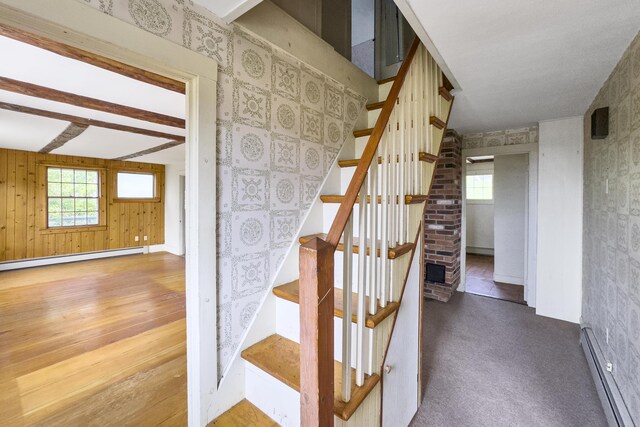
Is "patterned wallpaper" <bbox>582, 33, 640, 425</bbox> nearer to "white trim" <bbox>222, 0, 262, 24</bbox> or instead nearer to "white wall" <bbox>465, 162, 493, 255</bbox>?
"white trim" <bbox>222, 0, 262, 24</bbox>

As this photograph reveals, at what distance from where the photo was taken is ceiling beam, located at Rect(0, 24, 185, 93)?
1.29 m

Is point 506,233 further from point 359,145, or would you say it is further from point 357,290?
point 357,290

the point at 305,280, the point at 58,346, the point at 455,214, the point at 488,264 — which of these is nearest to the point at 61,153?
the point at 58,346

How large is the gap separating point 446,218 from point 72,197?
7210 mm

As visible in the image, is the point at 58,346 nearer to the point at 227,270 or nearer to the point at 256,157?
the point at 227,270

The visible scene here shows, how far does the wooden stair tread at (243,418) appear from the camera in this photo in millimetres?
1243

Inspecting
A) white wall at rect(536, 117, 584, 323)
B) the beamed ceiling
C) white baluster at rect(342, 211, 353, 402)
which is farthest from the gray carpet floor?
the beamed ceiling

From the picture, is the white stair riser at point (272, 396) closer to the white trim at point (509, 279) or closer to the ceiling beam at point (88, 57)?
the ceiling beam at point (88, 57)

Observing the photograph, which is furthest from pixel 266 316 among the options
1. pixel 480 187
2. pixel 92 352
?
pixel 480 187

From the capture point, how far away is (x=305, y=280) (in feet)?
2.46

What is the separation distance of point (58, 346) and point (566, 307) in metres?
5.03

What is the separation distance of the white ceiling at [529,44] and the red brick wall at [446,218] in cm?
110

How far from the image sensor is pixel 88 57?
5.08ft

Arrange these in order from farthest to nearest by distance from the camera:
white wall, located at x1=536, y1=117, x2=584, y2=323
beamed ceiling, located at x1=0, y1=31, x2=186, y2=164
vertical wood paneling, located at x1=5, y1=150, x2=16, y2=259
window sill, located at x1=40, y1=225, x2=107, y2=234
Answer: window sill, located at x1=40, y1=225, x2=107, y2=234 → vertical wood paneling, located at x1=5, y1=150, x2=16, y2=259 → white wall, located at x1=536, y1=117, x2=584, y2=323 → beamed ceiling, located at x1=0, y1=31, x2=186, y2=164
